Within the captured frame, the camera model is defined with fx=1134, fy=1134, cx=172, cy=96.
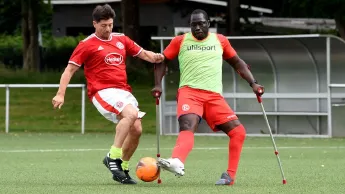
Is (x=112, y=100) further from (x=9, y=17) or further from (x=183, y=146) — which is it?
(x=9, y=17)

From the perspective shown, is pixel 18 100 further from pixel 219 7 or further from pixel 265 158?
pixel 219 7

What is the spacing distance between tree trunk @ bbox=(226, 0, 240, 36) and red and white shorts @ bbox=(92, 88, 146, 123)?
21.1 meters

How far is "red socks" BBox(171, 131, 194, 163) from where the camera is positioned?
11.9m

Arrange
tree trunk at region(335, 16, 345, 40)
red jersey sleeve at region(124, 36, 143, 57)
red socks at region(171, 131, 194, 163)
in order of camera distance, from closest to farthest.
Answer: red socks at region(171, 131, 194, 163) → red jersey sleeve at region(124, 36, 143, 57) → tree trunk at region(335, 16, 345, 40)

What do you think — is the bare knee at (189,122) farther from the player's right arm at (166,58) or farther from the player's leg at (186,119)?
the player's right arm at (166,58)

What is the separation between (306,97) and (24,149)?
7.58 m

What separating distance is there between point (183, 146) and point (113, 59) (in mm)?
1439

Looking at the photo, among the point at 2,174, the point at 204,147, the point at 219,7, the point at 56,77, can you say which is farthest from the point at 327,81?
the point at 219,7

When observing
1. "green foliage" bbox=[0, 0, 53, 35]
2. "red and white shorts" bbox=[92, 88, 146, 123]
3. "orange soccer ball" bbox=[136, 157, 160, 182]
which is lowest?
"orange soccer ball" bbox=[136, 157, 160, 182]

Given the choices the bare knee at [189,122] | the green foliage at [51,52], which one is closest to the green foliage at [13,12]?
the green foliage at [51,52]

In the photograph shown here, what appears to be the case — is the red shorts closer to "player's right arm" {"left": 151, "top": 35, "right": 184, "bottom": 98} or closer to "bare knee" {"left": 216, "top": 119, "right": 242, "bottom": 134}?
"bare knee" {"left": 216, "top": 119, "right": 242, "bottom": 134}

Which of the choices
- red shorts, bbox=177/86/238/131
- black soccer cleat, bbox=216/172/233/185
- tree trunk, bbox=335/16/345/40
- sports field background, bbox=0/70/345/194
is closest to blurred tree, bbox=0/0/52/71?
sports field background, bbox=0/70/345/194

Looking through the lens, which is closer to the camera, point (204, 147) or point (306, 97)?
point (204, 147)

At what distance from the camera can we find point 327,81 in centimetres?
2436
